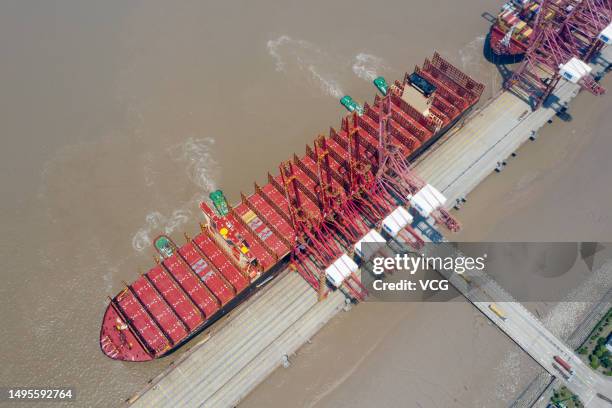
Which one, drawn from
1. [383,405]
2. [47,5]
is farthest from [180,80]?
[383,405]

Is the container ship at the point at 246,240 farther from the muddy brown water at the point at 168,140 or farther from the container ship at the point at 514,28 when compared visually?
the container ship at the point at 514,28

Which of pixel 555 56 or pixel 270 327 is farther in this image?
pixel 555 56

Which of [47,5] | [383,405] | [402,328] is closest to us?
[383,405]

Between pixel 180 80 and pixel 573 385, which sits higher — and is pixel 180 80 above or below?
above

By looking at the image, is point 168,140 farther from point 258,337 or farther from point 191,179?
point 258,337

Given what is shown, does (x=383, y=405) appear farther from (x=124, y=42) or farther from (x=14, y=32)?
(x=14, y=32)

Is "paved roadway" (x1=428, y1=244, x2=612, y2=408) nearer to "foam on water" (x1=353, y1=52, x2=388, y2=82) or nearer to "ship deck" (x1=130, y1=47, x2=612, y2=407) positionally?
"ship deck" (x1=130, y1=47, x2=612, y2=407)
